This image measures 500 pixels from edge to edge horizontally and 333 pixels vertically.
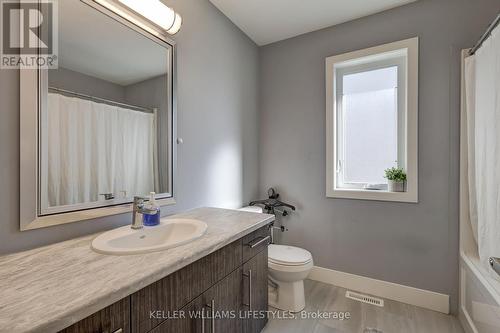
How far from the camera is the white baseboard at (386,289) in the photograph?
69.8 inches

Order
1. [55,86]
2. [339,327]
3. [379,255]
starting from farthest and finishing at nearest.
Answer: [379,255], [339,327], [55,86]

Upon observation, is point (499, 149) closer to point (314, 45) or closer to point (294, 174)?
point (294, 174)

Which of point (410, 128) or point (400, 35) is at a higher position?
point (400, 35)

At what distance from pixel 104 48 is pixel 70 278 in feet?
3.52

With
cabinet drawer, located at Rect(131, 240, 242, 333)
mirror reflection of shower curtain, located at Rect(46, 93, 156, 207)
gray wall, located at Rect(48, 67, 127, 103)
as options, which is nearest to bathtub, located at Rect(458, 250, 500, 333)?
cabinet drawer, located at Rect(131, 240, 242, 333)

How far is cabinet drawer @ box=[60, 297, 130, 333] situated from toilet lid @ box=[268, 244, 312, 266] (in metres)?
1.21

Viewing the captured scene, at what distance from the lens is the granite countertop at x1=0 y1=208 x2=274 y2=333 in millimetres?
511

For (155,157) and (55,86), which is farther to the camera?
(155,157)

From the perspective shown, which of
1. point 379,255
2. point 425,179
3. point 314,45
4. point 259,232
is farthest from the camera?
point 314,45

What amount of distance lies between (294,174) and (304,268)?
0.94 meters

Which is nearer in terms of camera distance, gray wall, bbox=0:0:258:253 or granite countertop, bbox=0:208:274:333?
granite countertop, bbox=0:208:274:333

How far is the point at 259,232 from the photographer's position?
1396 millimetres

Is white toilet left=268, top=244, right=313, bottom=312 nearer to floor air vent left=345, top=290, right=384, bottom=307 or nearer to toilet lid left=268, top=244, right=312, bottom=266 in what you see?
toilet lid left=268, top=244, right=312, bottom=266

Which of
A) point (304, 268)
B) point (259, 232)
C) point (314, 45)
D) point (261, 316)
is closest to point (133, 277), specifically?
point (259, 232)
